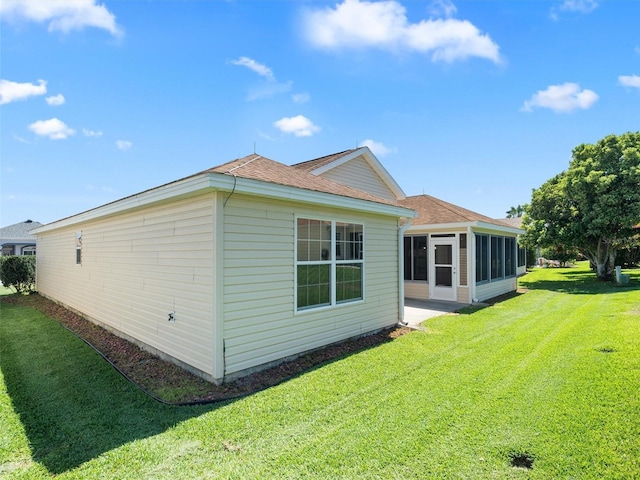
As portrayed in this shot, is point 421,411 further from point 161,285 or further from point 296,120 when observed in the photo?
point 296,120

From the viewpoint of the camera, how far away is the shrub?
15.7m

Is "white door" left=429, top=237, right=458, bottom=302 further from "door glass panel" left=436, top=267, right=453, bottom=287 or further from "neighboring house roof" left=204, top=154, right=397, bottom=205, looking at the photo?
"neighboring house roof" left=204, top=154, right=397, bottom=205

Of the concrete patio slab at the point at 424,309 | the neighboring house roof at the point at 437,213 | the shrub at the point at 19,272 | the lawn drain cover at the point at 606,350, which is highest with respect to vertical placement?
the neighboring house roof at the point at 437,213

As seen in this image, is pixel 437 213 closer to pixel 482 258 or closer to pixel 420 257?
pixel 420 257

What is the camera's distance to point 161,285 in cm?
591

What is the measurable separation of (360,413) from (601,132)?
2071 cm

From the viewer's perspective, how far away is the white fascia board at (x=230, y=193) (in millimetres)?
4434

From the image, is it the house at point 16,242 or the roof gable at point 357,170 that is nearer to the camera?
the roof gable at point 357,170

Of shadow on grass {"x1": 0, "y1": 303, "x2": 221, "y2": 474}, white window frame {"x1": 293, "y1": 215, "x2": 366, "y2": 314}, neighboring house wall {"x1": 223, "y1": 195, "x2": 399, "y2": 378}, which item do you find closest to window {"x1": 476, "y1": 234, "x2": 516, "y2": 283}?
white window frame {"x1": 293, "y1": 215, "x2": 366, "y2": 314}

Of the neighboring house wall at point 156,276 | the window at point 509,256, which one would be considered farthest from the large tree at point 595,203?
the neighboring house wall at point 156,276

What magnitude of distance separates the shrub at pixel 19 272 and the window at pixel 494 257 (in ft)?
67.1

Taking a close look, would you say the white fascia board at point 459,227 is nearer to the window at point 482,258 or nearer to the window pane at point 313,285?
the window at point 482,258

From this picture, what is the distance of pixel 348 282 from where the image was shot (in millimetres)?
6777

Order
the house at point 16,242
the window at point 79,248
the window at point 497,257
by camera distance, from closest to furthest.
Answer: the window at point 79,248 → the window at point 497,257 → the house at point 16,242
